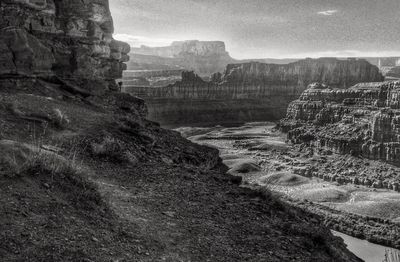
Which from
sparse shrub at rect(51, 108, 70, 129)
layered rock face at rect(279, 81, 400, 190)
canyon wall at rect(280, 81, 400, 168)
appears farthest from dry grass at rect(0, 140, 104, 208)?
canyon wall at rect(280, 81, 400, 168)

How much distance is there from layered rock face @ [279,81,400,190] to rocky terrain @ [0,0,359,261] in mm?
31091

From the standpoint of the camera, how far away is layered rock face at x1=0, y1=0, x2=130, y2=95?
21906 millimetres

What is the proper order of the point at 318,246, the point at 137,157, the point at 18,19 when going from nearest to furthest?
the point at 318,246, the point at 137,157, the point at 18,19

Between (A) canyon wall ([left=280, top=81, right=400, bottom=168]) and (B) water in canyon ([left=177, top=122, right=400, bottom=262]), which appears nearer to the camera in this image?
(B) water in canyon ([left=177, top=122, right=400, bottom=262])

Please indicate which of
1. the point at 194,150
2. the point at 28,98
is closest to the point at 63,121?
the point at 28,98

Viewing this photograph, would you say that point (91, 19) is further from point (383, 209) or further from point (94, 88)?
Result: point (383, 209)

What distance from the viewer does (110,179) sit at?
11586 mm

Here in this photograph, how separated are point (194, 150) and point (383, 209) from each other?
17890 millimetres

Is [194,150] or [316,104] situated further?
[316,104]

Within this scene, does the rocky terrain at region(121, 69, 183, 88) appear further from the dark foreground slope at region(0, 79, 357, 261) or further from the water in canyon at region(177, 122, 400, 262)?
the dark foreground slope at region(0, 79, 357, 261)

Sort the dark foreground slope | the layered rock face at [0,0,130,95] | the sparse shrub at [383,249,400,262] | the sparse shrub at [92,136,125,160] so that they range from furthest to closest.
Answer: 1. the sparse shrub at [383,249,400,262]
2. the layered rock face at [0,0,130,95]
3. the sparse shrub at [92,136,125,160]
4. the dark foreground slope

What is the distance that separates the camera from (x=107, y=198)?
31.2 feet

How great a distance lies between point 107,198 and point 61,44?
21.6 meters

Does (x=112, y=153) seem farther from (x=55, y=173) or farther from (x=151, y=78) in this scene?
(x=151, y=78)
